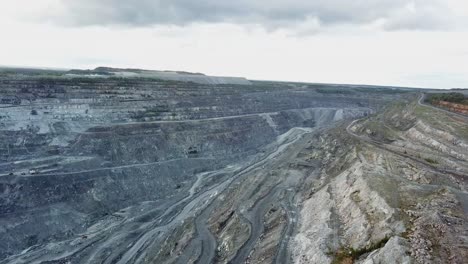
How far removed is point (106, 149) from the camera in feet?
259

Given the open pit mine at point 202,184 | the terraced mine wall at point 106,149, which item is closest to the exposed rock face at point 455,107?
the open pit mine at point 202,184

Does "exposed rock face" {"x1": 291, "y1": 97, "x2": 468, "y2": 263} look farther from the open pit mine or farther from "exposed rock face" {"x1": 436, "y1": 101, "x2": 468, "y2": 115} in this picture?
"exposed rock face" {"x1": 436, "y1": 101, "x2": 468, "y2": 115}

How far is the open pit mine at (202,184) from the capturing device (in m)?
32.8

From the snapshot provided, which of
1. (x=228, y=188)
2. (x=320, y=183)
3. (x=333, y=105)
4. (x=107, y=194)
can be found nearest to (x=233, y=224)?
(x=320, y=183)

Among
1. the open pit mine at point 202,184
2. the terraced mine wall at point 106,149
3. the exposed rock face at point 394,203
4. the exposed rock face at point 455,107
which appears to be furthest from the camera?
the exposed rock face at point 455,107

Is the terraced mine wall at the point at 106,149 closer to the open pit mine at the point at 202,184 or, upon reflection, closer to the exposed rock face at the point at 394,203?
the open pit mine at the point at 202,184

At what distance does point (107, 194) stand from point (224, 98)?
7224 cm

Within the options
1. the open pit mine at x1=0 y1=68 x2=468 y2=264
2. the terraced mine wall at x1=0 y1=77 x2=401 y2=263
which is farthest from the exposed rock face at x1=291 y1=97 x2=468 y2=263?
the terraced mine wall at x1=0 y1=77 x2=401 y2=263

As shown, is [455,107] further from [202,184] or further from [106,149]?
[106,149]

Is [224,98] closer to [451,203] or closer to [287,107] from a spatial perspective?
[287,107]

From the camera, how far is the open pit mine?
32.8 m

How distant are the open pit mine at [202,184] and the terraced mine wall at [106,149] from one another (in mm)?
306

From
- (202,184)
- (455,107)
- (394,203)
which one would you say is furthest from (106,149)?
(455,107)

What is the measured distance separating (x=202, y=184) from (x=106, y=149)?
2111cm
